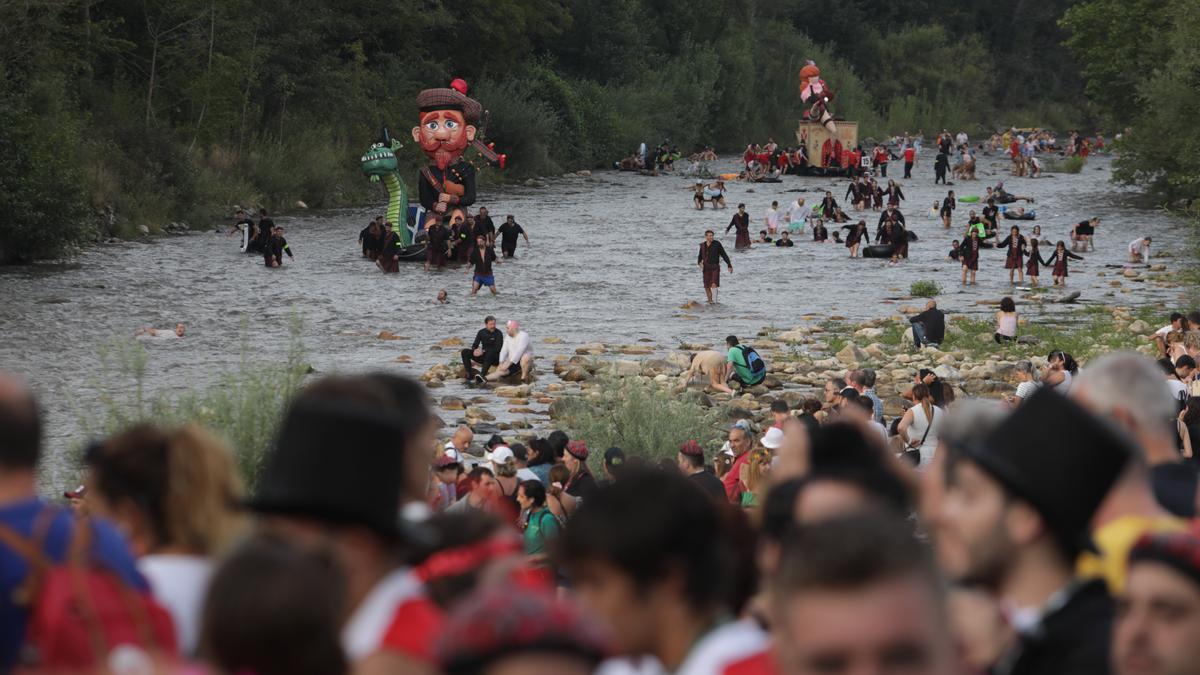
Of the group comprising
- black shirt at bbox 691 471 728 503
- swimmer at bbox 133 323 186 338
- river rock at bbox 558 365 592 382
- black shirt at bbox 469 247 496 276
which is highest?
black shirt at bbox 691 471 728 503

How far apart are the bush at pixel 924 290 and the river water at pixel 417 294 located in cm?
23

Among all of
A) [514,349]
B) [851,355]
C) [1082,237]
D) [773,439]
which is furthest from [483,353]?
[1082,237]

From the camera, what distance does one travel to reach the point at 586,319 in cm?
2434

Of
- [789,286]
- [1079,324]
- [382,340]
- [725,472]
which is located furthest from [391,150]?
[725,472]

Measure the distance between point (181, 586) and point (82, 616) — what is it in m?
0.36

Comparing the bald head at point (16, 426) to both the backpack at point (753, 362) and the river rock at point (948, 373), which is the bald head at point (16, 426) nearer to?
the backpack at point (753, 362)

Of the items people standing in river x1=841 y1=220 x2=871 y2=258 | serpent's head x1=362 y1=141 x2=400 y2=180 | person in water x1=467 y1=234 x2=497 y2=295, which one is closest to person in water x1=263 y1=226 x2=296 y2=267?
serpent's head x1=362 y1=141 x2=400 y2=180

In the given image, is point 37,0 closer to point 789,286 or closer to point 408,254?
point 408,254

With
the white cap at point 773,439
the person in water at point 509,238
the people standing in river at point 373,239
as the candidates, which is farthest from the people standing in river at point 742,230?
the white cap at point 773,439

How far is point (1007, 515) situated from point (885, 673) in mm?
914

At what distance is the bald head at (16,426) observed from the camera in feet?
11.4

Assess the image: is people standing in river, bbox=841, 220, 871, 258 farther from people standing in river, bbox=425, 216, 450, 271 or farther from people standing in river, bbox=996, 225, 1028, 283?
people standing in river, bbox=425, 216, 450, 271

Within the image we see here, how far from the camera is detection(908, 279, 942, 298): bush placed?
87.7ft

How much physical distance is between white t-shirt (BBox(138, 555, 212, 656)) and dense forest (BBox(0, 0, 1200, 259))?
26.5 meters
